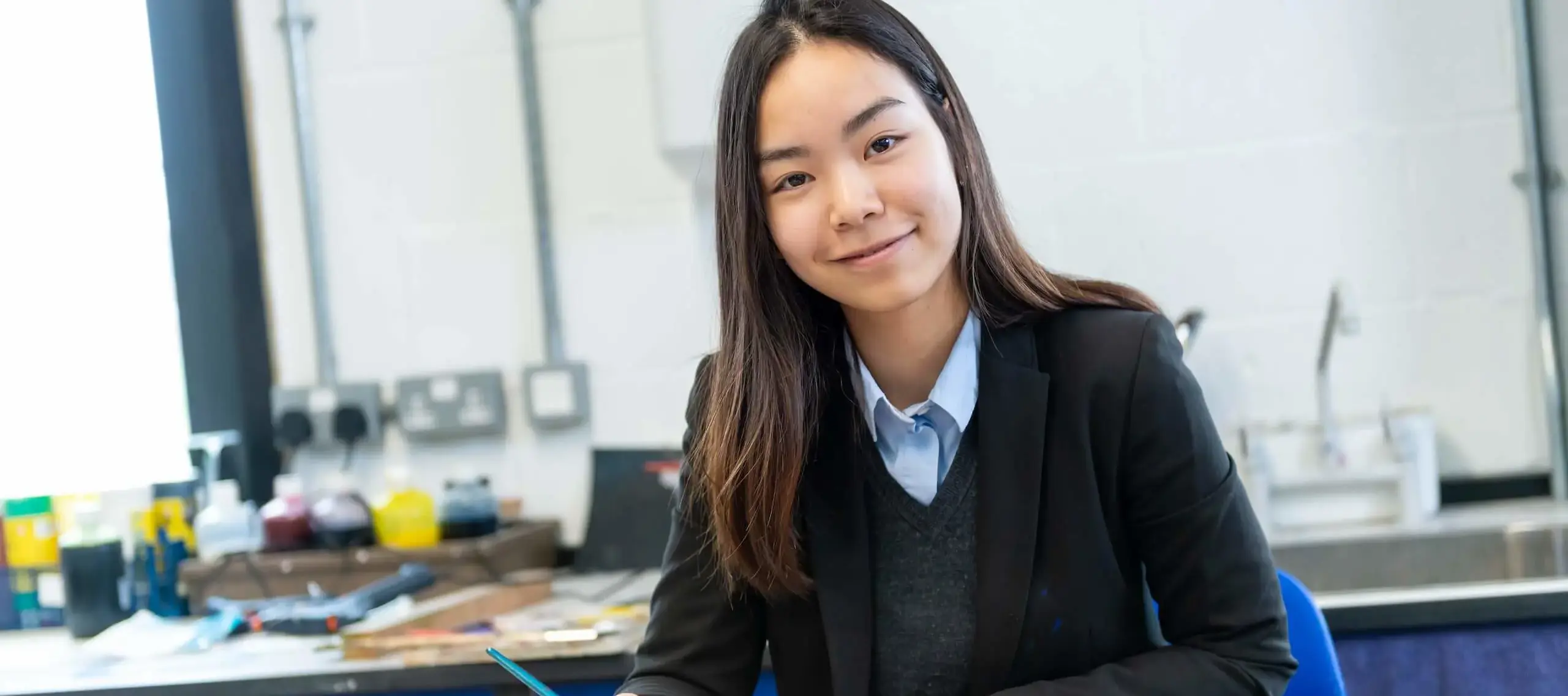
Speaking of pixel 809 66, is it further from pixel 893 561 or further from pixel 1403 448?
pixel 1403 448

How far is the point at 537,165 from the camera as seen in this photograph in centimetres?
206

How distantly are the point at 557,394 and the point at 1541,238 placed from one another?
1.55 meters

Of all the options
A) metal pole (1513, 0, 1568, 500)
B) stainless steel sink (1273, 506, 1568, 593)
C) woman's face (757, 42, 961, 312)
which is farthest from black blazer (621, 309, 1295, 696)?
metal pole (1513, 0, 1568, 500)

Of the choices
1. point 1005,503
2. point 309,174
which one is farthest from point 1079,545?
point 309,174

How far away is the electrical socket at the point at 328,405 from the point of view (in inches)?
83.0

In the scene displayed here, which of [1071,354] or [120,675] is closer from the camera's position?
[1071,354]

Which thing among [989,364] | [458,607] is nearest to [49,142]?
[458,607]

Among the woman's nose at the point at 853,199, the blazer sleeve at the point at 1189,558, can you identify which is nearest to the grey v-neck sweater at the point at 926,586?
the blazer sleeve at the point at 1189,558

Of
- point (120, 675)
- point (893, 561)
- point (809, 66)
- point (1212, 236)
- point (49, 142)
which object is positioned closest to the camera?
point (809, 66)

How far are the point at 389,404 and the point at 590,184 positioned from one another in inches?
20.8

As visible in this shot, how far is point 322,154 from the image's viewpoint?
2146mm

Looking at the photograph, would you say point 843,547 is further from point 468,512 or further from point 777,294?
point 468,512

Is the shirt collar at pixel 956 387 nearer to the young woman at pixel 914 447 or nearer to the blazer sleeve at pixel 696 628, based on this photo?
the young woman at pixel 914 447

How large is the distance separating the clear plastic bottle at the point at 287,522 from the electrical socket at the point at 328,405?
0.45 feet
